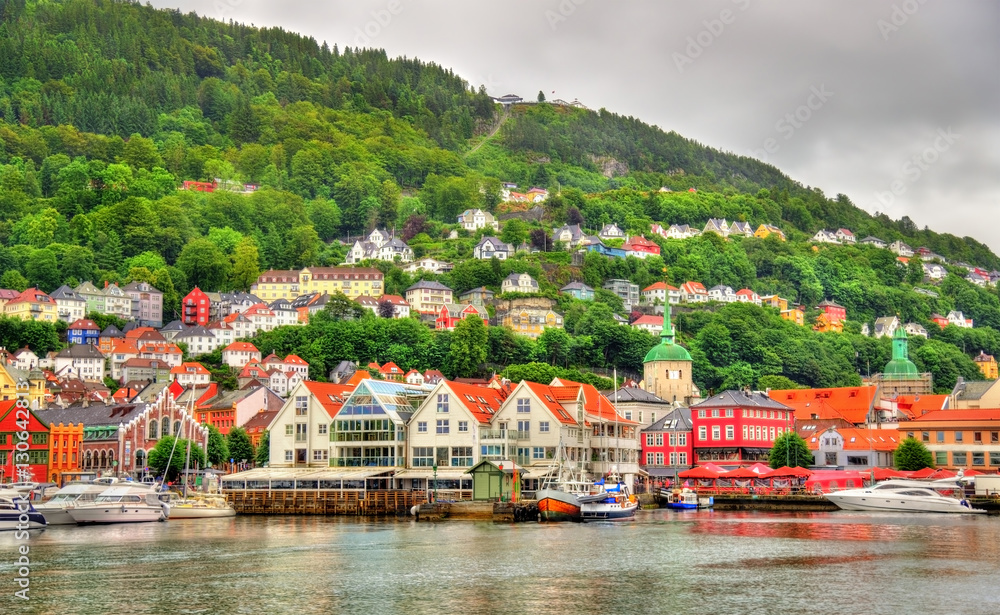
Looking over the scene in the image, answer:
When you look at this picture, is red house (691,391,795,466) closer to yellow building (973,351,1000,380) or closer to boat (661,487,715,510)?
boat (661,487,715,510)

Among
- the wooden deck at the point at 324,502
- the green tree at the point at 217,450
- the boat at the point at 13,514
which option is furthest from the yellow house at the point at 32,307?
the boat at the point at 13,514

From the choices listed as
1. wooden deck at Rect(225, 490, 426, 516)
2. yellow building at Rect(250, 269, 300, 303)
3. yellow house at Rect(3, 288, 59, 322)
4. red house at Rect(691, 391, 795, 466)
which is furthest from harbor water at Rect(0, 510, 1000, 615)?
yellow building at Rect(250, 269, 300, 303)

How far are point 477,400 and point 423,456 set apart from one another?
5676 mm

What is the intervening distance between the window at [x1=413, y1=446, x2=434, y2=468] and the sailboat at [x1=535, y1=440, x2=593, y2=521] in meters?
8.73

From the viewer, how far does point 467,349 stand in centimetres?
15325

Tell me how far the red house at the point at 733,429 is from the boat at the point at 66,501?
170 feet

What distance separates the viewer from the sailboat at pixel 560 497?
69750mm

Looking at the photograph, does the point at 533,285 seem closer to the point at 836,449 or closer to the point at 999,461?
the point at 836,449

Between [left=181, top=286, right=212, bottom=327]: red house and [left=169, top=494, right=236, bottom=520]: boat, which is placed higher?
[left=181, top=286, right=212, bottom=327]: red house

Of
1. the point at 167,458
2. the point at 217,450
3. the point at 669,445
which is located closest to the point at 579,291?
the point at 669,445

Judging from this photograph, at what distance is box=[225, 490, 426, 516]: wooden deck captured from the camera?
7594cm

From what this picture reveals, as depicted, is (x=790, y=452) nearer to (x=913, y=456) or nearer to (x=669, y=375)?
(x=913, y=456)

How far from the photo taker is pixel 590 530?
61906 millimetres

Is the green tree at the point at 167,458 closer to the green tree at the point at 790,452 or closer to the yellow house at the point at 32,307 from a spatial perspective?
the green tree at the point at 790,452
